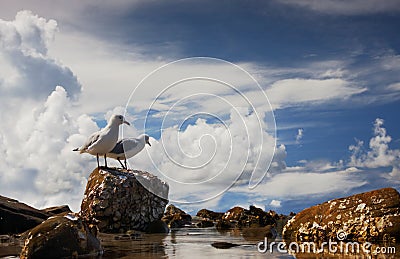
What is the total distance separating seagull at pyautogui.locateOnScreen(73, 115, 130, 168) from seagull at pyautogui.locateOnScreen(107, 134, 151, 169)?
0.88 meters

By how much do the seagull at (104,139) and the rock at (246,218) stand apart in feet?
17.0

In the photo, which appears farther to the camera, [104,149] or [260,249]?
[104,149]

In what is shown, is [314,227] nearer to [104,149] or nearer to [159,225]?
[159,225]

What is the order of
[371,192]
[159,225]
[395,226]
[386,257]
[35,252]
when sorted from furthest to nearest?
1. [159,225]
2. [371,192]
3. [395,226]
4. [35,252]
5. [386,257]

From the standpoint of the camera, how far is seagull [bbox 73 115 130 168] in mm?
16000

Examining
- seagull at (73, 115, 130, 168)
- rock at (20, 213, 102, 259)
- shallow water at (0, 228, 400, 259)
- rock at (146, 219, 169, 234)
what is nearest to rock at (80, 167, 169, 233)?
rock at (146, 219, 169, 234)

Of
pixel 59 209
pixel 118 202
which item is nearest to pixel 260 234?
pixel 118 202

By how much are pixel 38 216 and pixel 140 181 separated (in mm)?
3523

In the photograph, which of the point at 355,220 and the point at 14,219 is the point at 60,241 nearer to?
the point at 14,219

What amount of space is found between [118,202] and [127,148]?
2.53 metres

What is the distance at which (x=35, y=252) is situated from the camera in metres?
9.04

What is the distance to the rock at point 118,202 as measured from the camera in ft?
51.1

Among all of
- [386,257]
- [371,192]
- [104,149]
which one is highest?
[104,149]

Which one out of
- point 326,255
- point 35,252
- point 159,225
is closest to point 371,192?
point 326,255
